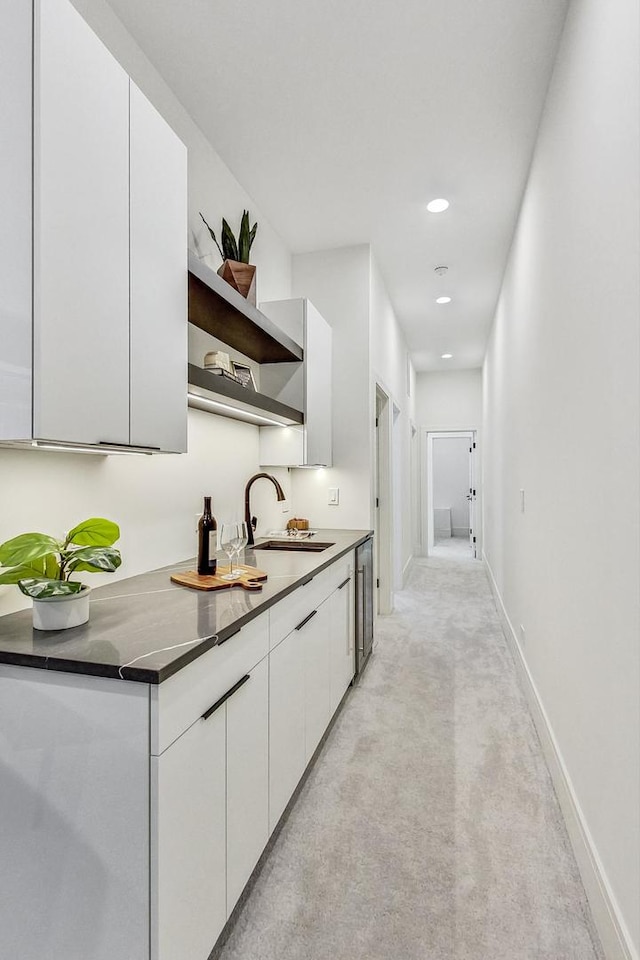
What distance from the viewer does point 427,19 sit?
6.22 feet

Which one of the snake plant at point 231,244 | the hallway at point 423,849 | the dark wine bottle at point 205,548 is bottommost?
the hallway at point 423,849

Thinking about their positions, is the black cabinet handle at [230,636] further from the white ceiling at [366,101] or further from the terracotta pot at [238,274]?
the white ceiling at [366,101]

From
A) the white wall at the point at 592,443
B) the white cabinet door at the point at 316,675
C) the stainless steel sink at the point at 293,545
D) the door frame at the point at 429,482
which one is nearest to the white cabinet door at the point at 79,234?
the white cabinet door at the point at 316,675

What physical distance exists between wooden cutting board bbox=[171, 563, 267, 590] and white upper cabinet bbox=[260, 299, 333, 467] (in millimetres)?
1246

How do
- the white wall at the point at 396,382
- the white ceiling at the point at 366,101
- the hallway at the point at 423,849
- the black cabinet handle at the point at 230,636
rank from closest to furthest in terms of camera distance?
the black cabinet handle at the point at 230,636 < the hallway at the point at 423,849 < the white ceiling at the point at 366,101 < the white wall at the point at 396,382

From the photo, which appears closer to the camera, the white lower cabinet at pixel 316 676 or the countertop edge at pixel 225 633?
the countertop edge at pixel 225 633

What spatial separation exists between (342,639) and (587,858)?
4.29ft

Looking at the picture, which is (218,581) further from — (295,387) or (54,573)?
(295,387)

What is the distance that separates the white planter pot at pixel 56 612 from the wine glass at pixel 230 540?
584 millimetres

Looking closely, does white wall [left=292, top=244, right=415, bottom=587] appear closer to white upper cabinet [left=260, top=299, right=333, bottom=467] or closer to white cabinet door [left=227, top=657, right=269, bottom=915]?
white upper cabinet [left=260, top=299, right=333, bottom=467]

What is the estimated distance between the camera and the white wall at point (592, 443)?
1.21m

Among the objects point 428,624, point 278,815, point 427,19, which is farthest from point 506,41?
point 428,624

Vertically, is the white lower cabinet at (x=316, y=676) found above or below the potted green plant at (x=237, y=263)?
below

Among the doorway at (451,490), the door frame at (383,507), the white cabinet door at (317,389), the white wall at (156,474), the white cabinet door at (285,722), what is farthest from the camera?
the doorway at (451,490)
